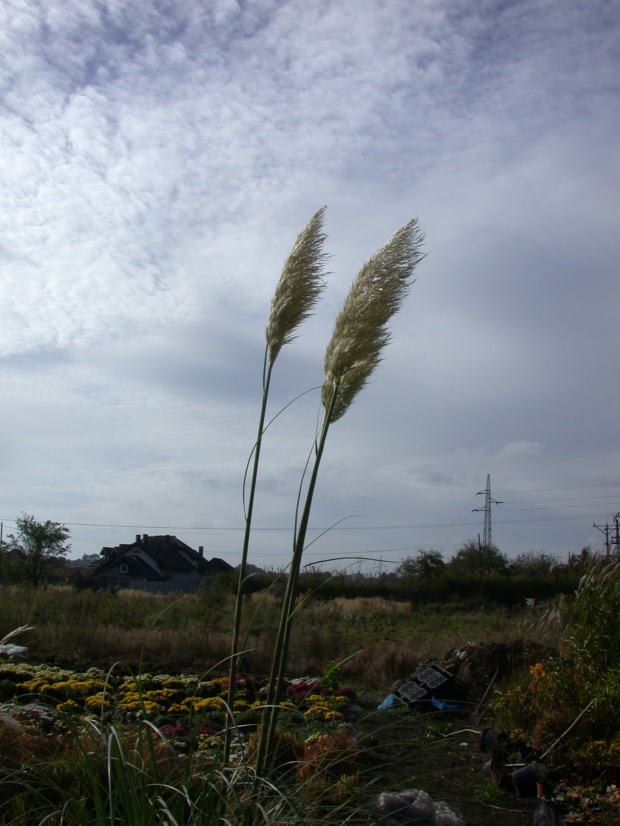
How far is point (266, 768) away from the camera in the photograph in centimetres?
222

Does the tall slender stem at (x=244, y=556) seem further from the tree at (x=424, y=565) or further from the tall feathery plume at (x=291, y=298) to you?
the tree at (x=424, y=565)

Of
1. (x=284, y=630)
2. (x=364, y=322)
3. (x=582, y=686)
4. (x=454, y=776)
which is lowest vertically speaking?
(x=454, y=776)

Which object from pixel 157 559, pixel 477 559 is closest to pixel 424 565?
pixel 477 559

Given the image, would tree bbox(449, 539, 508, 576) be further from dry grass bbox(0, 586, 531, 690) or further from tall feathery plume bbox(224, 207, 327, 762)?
tall feathery plume bbox(224, 207, 327, 762)

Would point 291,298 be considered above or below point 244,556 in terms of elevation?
above

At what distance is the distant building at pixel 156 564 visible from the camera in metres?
40.6

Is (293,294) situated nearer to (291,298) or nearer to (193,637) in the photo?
(291,298)

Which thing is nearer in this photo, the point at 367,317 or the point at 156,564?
the point at 367,317

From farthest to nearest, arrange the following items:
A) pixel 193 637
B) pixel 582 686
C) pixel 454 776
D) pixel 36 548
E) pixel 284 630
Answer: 1. pixel 36 548
2. pixel 193 637
3. pixel 582 686
4. pixel 454 776
5. pixel 284 630

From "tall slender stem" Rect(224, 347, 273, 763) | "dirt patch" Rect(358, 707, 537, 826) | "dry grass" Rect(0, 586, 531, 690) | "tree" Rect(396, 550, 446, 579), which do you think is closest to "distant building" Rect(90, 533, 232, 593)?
"tree" Rect(396, 550, 446, 579)

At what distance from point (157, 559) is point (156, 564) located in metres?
0.44

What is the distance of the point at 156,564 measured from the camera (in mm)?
43281

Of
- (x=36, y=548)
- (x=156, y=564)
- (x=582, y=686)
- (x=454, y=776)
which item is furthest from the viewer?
(x=156, y=564)

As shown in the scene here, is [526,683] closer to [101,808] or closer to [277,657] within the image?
[277,657]
